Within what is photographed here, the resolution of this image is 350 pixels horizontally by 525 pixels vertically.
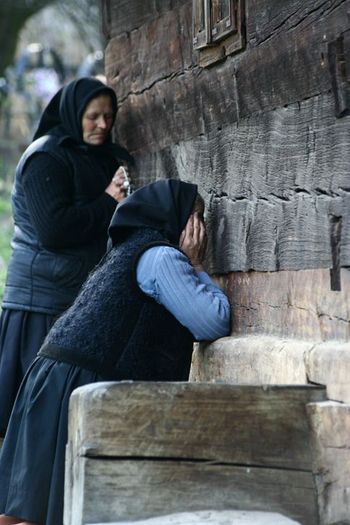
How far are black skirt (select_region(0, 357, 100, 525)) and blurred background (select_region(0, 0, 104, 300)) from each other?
18.7ft

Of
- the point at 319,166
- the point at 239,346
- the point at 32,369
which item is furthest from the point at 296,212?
the point at 32,369

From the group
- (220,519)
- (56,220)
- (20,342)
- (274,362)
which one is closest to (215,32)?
(56,220)

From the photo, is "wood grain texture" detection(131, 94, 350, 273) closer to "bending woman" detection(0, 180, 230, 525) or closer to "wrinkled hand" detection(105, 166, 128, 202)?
"bending woman" detection(0, 180, 230, 525)

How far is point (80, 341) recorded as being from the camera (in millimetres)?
3992

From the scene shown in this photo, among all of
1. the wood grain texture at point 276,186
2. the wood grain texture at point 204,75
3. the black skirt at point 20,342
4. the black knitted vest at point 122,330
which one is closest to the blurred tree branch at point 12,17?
the wood grain texture at point 204,75

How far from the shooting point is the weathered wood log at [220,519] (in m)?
3.13

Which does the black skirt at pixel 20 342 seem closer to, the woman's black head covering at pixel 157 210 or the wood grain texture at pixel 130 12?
the woman's black head covering at pixel 157 210

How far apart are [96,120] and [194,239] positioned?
1.27 meters

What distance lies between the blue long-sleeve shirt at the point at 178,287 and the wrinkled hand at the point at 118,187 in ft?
4.34

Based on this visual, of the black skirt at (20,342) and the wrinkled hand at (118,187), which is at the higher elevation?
the wrinkled hand at (118,187)

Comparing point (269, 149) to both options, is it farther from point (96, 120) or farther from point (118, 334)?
point (96, 120)

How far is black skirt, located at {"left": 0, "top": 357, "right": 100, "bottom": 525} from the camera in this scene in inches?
157

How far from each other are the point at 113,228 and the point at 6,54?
947 cm

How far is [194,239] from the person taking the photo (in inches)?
169
